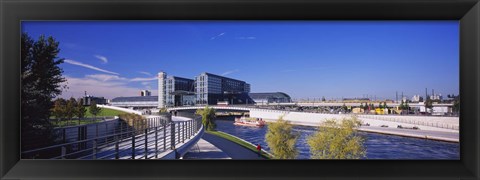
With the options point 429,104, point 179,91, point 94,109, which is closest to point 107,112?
point 94,109

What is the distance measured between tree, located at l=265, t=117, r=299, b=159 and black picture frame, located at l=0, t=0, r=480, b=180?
12.6 inches

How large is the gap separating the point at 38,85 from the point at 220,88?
196cm

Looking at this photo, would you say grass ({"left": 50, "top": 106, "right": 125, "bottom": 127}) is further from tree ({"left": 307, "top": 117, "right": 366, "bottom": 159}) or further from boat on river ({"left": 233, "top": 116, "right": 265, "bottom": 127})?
tree ({"left": 307, "top": 117, "right": 366, "bottom": 159})

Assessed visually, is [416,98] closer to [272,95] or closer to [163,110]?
[272,95]

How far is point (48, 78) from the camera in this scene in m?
3.44

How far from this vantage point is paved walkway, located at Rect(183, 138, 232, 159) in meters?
3.47

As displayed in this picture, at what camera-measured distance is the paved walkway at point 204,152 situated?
11.4ft

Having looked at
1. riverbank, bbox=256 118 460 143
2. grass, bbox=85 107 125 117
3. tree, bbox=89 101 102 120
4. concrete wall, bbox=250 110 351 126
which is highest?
tree, bbox=89 101 102 120

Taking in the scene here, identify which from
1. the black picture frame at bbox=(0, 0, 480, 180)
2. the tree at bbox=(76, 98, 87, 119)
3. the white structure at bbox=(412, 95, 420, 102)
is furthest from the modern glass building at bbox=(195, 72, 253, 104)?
the white structure at bbox=(412, 95, 420, 102)

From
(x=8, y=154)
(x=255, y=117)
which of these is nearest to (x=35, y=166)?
(x=8, y=154)

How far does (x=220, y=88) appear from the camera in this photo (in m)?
3.72
